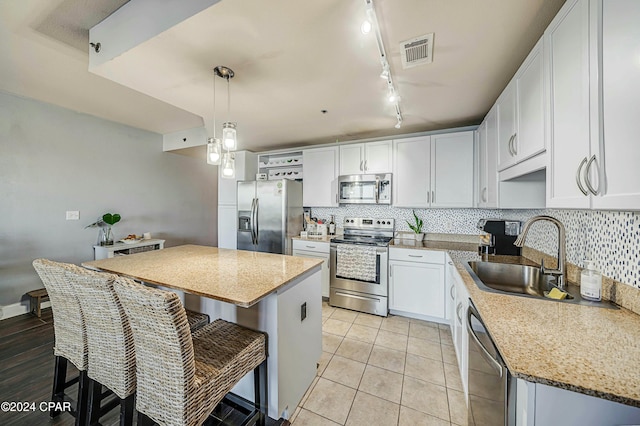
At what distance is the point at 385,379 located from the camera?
182 cm

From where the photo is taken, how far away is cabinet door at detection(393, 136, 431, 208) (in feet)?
9.67

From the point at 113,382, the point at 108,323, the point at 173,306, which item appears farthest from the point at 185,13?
the point at 113,382

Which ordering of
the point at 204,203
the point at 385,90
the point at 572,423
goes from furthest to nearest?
the point at 204,203, the point at 385,90, the point at 572,423

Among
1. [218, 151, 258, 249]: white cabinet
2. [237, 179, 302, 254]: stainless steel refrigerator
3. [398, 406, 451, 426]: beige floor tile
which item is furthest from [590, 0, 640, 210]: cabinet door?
[218, 151, 258, 249]: white cabinet

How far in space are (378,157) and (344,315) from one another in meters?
2.13

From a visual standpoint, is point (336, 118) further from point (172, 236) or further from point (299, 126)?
point (172, 236)

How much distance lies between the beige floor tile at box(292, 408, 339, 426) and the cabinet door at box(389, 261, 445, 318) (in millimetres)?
1602

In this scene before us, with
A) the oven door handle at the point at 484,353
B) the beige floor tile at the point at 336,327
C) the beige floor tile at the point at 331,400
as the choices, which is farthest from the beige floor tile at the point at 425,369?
the oven door handle at the point at 484,353

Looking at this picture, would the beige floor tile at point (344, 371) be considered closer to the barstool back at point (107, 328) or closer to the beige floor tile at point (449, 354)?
the beige floor tile at point (449, 354)

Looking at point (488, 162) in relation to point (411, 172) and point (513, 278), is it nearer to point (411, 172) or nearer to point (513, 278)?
point (411, 172)

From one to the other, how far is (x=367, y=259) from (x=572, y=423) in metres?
2.18

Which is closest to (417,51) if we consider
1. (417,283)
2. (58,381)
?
(417,283)

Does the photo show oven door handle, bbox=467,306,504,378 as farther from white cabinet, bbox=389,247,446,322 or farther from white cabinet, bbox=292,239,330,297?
white cabinet, bbox=292,239,330,297

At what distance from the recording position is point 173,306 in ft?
2.89
